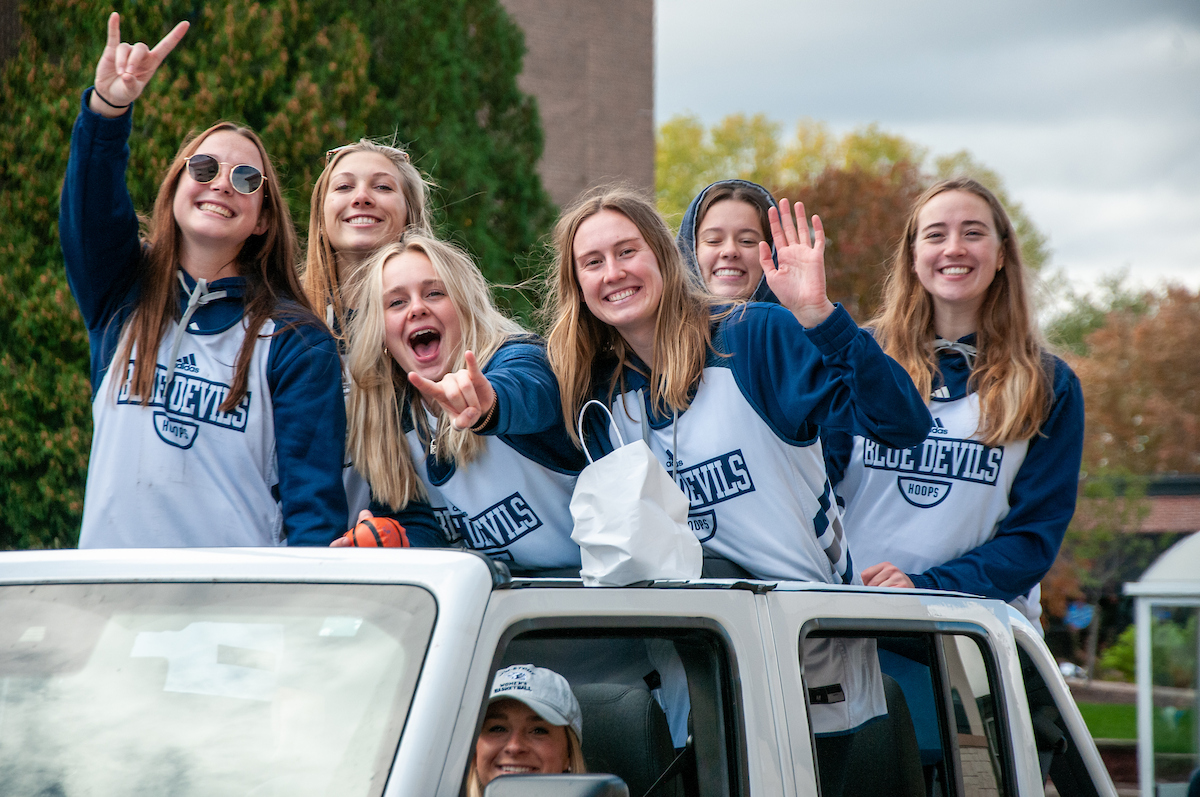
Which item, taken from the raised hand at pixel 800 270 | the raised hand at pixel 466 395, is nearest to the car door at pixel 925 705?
the raised hand at pixel 800 270

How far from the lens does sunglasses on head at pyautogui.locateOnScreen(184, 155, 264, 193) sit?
3.10 meters

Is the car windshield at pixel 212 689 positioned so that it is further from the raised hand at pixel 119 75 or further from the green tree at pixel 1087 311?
the green tree at pixel 1087 311

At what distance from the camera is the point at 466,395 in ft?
8.45

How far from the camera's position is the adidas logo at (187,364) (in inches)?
116

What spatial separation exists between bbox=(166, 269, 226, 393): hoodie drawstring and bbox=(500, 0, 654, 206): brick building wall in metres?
15.6

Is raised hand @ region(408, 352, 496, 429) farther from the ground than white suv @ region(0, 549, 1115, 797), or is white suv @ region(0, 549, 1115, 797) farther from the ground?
raised hand @ region(408, 352, 496, 429)

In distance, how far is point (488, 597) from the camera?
171 cm

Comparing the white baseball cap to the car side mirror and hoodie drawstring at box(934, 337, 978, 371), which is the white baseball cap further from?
hoodie drawstring at box(934, 337, 978, 371)

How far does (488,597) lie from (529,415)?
1079 millimetres

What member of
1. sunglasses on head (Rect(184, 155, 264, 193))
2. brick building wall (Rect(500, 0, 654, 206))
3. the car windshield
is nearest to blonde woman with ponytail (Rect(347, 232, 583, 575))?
sunglasses on head (Rect(184, 155, 264, 193))

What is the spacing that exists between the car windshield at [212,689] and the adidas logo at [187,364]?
112 centimetres

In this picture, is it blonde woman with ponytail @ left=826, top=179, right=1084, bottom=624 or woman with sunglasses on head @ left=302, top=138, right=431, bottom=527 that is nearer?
blonde woman with ponytail @ left=826, top=179, right=1084, bottom=624

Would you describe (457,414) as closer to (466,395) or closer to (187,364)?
(466,395)

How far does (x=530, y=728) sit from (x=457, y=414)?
0.76 metres
